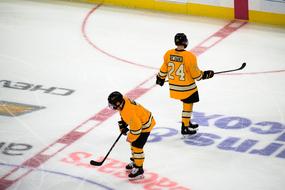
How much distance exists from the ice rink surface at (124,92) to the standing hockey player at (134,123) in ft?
0.63

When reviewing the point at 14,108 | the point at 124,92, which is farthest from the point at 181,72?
the point at 14,108

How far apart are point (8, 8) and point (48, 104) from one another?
4.23 metres

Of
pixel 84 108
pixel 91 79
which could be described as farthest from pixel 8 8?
pixel 84 108

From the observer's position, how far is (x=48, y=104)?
10328 millimetres

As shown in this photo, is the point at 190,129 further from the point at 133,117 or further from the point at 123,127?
the point at 133,117

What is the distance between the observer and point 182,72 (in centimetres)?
900

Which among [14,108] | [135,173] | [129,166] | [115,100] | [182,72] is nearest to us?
[115,100]

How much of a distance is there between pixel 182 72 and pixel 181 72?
11mm

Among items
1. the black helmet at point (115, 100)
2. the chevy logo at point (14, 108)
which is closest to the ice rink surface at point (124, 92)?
the chevy logo at point (14, 108)

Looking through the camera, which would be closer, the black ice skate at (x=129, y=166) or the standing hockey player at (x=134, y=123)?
the standing hockey player at (x=134, y=123)

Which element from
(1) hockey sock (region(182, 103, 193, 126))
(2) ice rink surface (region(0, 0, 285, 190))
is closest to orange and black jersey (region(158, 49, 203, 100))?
(1) hockey sock (region(182, 103, 193, 126))

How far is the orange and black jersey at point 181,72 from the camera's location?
8969 millimetres

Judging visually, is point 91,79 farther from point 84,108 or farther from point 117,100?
point 117,100

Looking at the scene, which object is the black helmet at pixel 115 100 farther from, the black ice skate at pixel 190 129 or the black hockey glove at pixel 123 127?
the black ice skate at pixel 190 129
